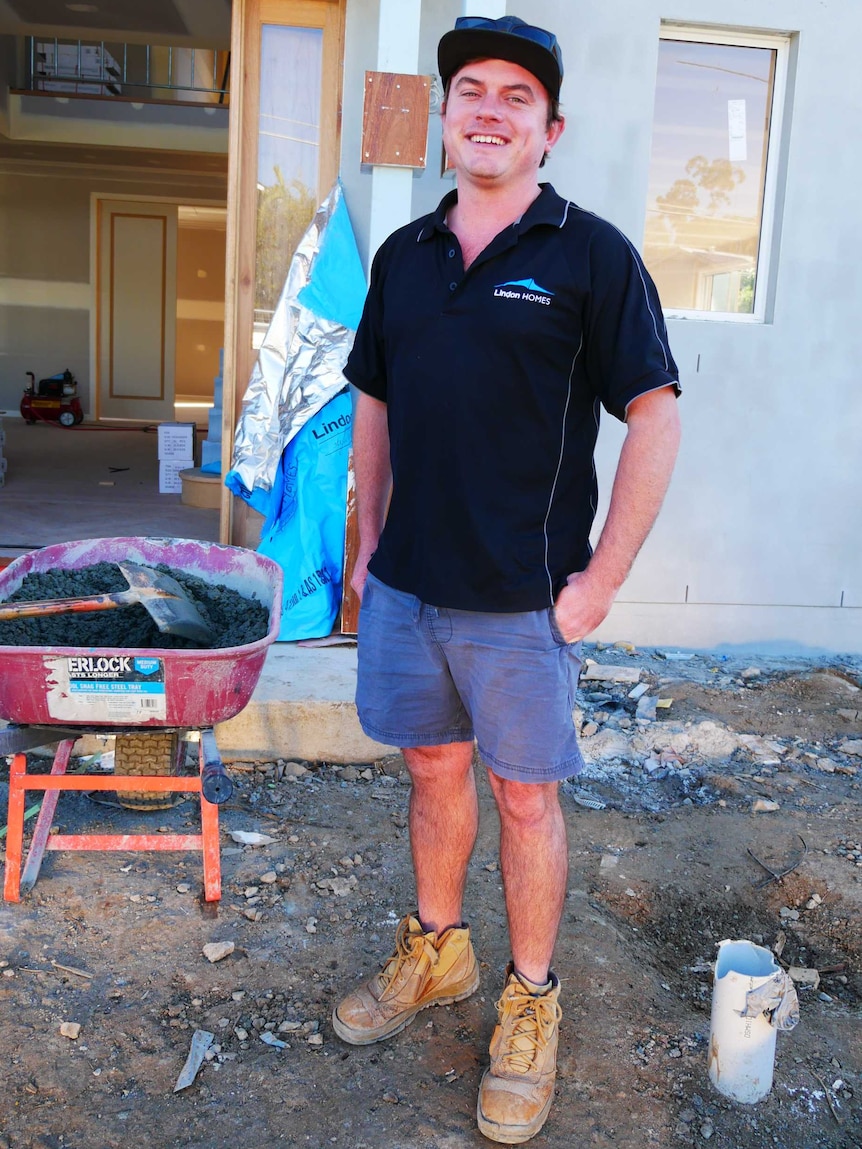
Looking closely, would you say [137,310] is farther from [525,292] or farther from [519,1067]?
[519,1067]

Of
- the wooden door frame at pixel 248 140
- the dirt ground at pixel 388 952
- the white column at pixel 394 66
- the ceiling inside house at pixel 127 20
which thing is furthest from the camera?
the ceiling inside house at pixel 127 20

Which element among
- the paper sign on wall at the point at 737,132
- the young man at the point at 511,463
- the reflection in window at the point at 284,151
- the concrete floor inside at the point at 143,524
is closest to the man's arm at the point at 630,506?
the young man at the point at 511,463

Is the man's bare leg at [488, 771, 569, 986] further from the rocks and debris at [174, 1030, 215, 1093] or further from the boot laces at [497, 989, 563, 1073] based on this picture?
the rocks and debris at [174, 1030, 215, 1093]

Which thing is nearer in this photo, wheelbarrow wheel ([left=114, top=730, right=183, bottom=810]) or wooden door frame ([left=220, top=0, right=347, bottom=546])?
wheelbarrow wheel ([left=114, top=730, right=183, bottom=810])

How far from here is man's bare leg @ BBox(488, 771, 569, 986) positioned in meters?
2.33

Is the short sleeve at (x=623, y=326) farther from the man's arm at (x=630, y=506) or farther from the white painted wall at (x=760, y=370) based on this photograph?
the white painted wall at (x=760, y=370)

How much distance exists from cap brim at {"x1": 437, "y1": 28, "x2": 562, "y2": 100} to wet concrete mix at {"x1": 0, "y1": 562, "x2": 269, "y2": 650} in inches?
63.6

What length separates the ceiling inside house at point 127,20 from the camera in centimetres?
834

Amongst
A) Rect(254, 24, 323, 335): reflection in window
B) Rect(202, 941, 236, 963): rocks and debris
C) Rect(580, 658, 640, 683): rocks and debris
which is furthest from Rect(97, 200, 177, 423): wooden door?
Rect(202, 941, 236, 963): rocks and debris

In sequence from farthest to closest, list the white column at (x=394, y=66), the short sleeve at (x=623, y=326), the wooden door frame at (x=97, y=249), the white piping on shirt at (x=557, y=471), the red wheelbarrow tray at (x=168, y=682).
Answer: the wooden door frame at (x=97, y=249), the white column at (x=394, y=66), the red wheelbarrow tray at (x=168, y=682), the white piping on shirt at (x=557, y=471), the short sleeve at (x=623, y=326)

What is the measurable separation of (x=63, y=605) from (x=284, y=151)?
9.63ft

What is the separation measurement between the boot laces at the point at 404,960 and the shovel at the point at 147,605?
1007mm

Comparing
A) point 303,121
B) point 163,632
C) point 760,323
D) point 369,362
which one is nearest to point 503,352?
point 369,362

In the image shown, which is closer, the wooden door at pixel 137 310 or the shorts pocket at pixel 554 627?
the shorts pocket at pixel 554 627
